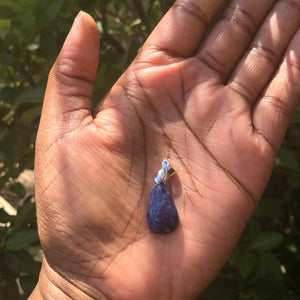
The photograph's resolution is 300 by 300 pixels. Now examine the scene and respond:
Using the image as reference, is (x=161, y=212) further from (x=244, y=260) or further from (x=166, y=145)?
(x=244, y=260)

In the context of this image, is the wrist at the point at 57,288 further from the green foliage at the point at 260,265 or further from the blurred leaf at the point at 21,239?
the green foliage at the point at 260,265

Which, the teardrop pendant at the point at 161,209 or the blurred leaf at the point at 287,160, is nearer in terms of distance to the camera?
the teardrop pendant at the point at 161,209

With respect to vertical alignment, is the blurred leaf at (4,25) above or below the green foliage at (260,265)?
above

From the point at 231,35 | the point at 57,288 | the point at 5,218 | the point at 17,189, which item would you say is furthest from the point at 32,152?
the point at 231,35

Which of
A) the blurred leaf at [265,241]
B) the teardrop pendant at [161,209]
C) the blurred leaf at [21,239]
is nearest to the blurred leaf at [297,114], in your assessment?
the blurred leaf at [265,241]

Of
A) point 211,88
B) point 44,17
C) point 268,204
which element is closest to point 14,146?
point 44,17

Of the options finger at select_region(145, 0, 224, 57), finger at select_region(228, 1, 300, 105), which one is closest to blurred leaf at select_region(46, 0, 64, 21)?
finger at select_region(145, 0, 224, 57)

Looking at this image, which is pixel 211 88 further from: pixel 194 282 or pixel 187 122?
pixel 194 282
